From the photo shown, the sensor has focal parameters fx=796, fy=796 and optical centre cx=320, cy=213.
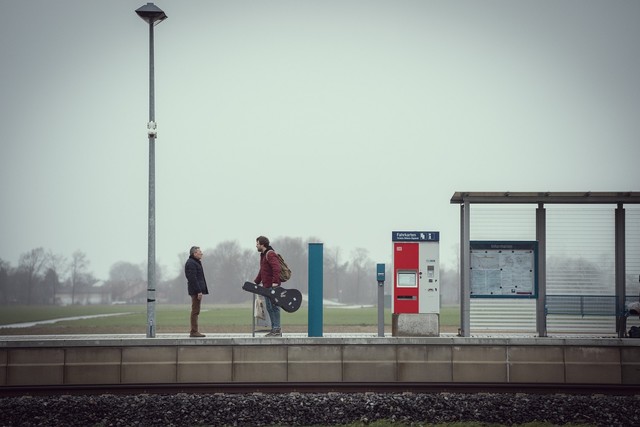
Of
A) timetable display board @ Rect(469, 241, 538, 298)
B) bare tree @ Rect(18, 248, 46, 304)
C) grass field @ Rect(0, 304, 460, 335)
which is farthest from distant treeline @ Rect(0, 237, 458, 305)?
timetable display board @ Rect(469, 241, 538, 298)

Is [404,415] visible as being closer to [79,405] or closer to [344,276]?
[79,405]

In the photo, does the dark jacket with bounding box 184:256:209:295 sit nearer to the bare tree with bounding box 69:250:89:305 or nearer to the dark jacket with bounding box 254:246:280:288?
the dark jacket with bounding box 254:246:280:288

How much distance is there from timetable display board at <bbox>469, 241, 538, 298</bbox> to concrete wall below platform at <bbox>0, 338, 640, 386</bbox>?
5.95 ft

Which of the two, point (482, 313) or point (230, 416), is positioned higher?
point (482, 313)

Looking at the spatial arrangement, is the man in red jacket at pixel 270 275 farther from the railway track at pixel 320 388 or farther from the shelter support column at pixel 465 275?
the shelter support column at pixel 465 275

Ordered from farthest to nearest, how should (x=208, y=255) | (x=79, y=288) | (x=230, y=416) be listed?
(x=79, y=288) < (x=208, y=255) < (x=230, y=416)

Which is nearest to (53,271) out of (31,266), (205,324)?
(31,266)

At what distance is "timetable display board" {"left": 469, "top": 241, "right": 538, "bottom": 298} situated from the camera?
53.6ft

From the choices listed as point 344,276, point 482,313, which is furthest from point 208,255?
point 482,313

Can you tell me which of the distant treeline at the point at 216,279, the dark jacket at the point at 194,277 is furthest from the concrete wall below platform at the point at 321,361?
the distant treeline at the point at 216,279

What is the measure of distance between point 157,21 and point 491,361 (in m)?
9.10

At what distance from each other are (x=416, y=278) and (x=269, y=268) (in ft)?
9.79

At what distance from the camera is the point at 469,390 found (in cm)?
1427

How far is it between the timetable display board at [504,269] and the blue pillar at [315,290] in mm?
3240
